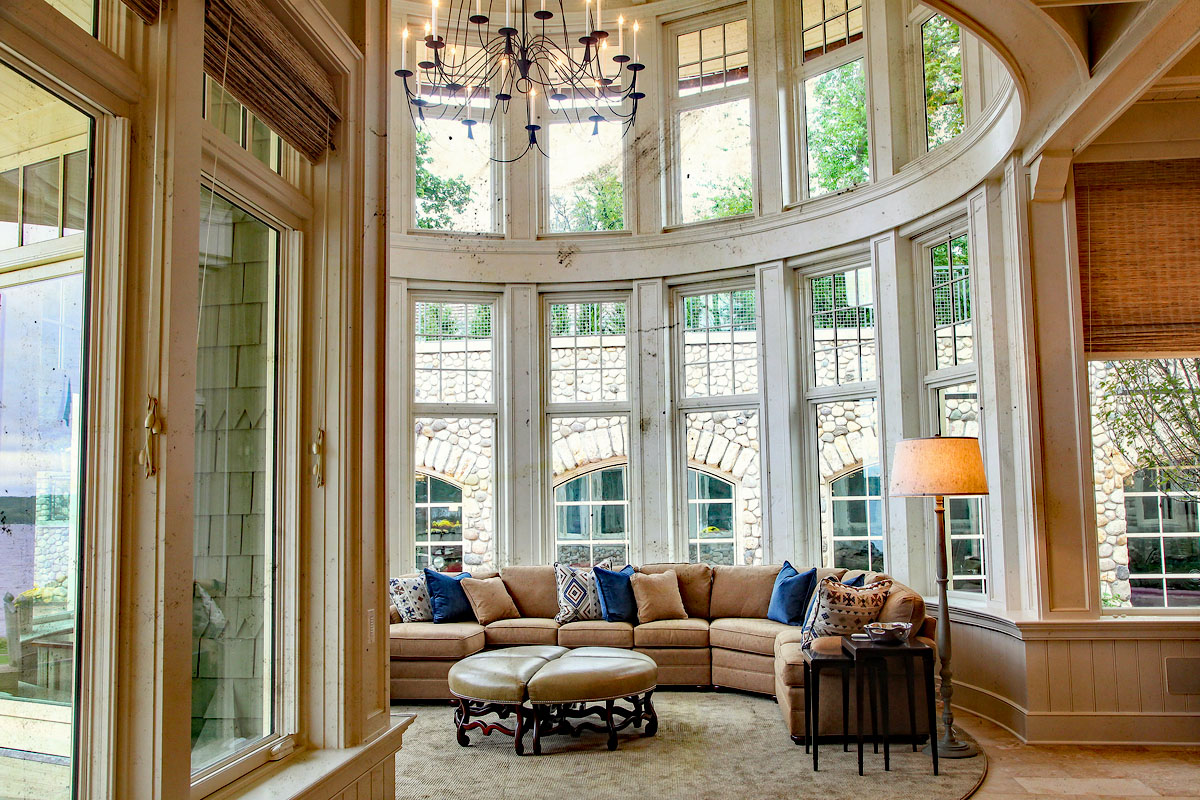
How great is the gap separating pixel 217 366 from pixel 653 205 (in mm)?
5282

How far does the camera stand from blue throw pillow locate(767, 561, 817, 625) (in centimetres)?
578

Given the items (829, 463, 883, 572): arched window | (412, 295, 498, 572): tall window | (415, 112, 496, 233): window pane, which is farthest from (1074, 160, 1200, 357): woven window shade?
(415, 112, 496, 233): window pane

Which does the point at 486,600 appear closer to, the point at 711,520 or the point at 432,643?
the point at 432,643

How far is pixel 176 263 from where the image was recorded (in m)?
1.86

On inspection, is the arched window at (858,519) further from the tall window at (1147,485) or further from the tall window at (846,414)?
the tall window at (1147,485)

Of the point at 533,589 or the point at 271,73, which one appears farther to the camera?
the point at 533,589

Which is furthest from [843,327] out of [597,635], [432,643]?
[432,643]

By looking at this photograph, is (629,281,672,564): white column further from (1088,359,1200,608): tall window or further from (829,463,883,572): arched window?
(1088,359,1200,608): tall window

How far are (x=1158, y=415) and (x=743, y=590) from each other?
109 inches

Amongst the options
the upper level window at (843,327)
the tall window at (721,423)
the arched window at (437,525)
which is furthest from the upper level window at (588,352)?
the upper level window at (843,327)

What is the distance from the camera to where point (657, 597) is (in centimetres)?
612

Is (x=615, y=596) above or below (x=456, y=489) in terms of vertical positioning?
below

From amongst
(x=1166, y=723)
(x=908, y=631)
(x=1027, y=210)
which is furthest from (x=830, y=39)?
(x=1166, y=723)

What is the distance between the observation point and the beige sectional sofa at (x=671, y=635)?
18.4ft
